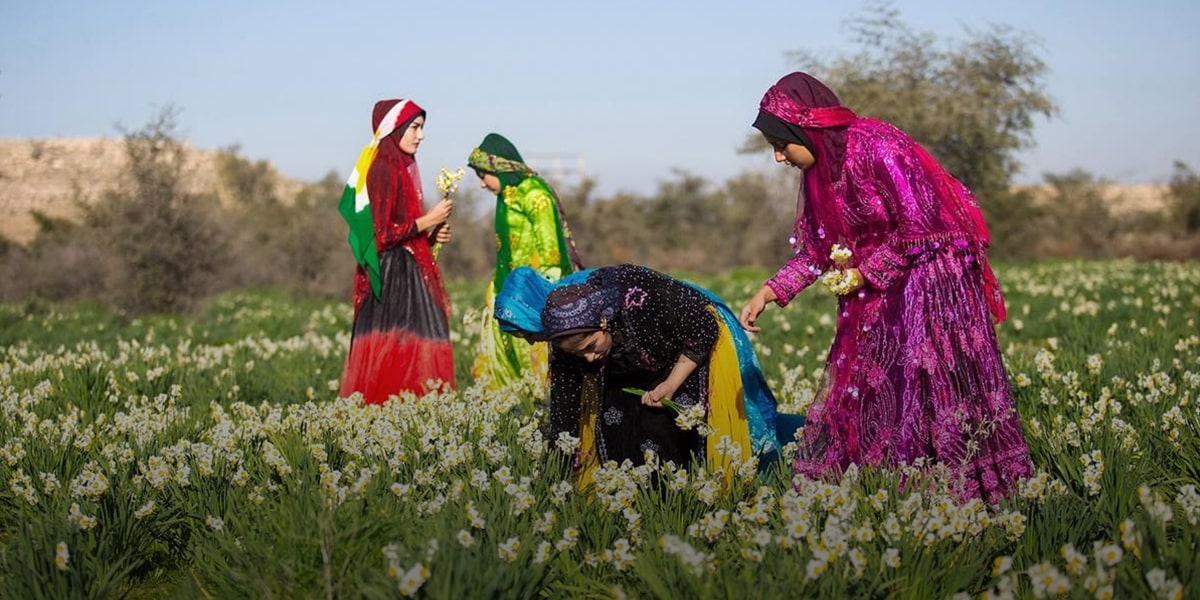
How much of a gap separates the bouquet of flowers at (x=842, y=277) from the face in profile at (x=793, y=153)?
1.27ft

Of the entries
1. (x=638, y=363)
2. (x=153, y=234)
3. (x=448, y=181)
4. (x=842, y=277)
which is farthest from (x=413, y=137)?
(x=153, y=234)

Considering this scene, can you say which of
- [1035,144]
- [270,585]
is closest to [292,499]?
[270,585]

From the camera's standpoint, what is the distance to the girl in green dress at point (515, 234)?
28.8ft

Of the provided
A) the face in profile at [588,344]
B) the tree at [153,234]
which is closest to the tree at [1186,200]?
the tree at [153,234]

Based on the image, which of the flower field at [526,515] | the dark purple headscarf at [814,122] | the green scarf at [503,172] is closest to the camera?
the flower field at [526,515]

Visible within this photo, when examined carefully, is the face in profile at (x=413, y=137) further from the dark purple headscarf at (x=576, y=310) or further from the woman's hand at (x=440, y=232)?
the dark purple headscarf at (x=576, y=310)

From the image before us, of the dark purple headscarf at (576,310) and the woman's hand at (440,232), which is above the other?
the woman's hand at (440,232)

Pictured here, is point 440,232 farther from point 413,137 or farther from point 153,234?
point 153,234

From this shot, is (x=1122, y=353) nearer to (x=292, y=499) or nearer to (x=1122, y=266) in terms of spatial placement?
(x=292, y=499)

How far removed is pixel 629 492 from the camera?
186 inches

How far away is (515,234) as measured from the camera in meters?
8.94

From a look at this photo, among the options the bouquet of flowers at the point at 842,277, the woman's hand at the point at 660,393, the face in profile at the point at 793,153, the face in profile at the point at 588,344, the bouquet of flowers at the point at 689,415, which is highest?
the face in profile at the point at 793,153

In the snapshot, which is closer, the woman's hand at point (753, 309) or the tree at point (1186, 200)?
the woman's hand at point (753, 309)

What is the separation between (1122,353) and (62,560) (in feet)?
23.1
